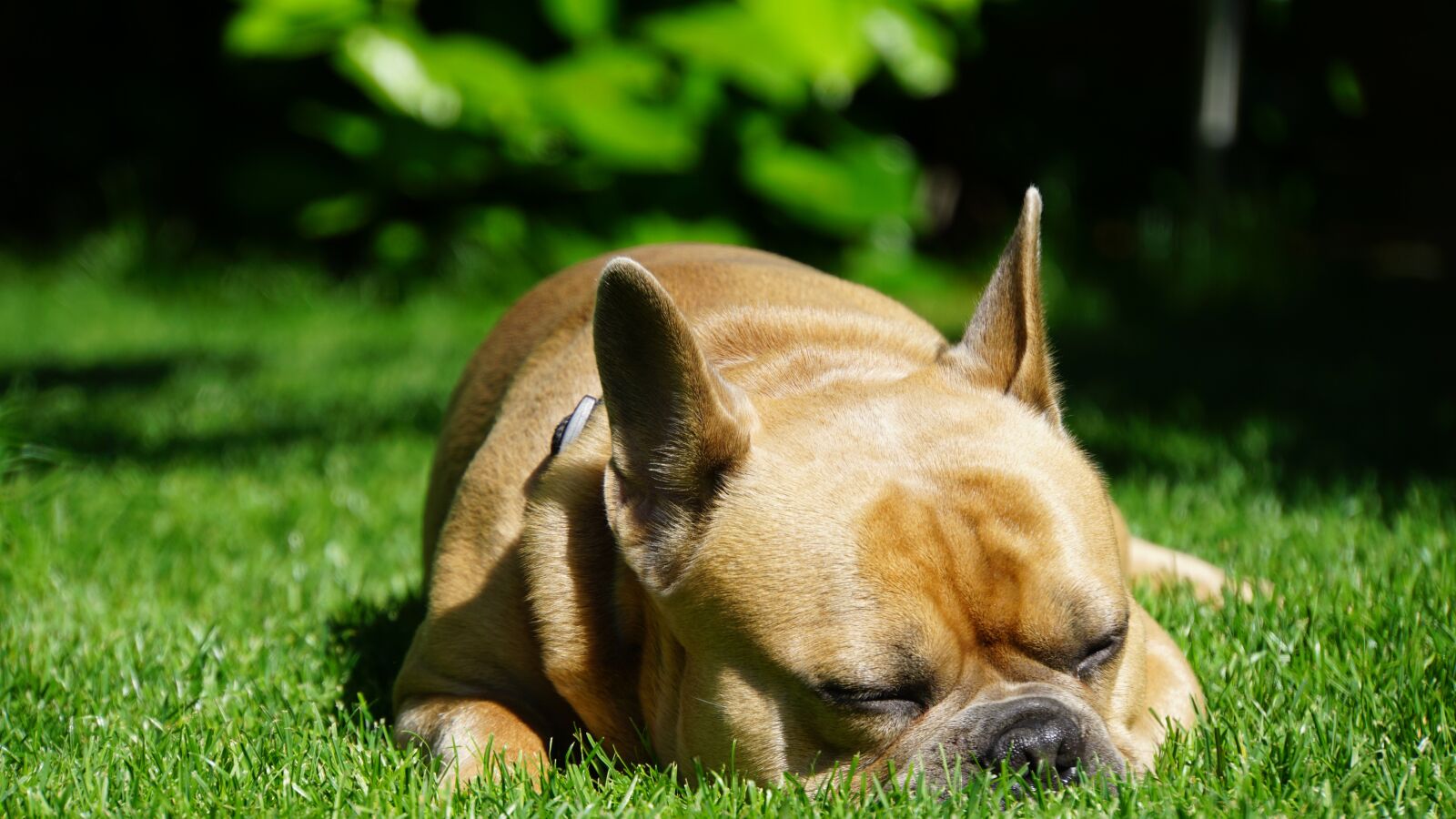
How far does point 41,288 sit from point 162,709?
7935 millimetres

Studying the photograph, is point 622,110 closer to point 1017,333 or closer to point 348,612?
point 348,612

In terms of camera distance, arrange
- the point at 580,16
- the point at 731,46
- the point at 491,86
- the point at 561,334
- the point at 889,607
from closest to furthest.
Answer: the point at 889,607
the point at 561,334
the point at 731,46
the point at 580,16
the point at 491,86

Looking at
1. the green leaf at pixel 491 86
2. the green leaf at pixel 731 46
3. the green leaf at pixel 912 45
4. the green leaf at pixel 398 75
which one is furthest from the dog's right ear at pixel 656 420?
the green leaf at pixel 398 75

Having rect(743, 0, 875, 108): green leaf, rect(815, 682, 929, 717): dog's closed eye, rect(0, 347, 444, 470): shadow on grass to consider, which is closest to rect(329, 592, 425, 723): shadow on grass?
rect(815, 682, 929, 717): dog's closed eye

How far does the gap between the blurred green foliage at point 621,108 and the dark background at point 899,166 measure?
0.08 ft

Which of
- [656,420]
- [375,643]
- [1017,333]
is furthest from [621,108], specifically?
[656,420]

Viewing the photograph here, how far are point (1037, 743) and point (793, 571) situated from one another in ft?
1.59

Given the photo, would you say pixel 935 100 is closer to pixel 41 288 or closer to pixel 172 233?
pixel 172 233

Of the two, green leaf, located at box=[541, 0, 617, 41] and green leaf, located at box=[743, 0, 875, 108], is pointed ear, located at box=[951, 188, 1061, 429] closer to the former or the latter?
green leaf, located at box=[743, 0, 875, 108]

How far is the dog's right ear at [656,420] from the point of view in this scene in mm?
2512

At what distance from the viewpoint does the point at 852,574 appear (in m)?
2.46

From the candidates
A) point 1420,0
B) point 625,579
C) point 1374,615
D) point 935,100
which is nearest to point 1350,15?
point 1420,0

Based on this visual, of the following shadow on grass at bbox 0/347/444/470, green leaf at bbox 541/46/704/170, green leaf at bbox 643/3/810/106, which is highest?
green leaf at bbox 643/3/810/106

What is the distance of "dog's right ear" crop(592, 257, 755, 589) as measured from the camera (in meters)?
2.51
